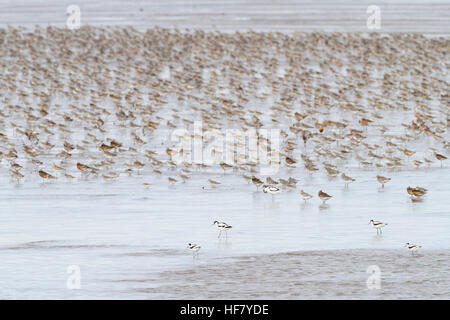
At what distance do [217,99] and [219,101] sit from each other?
0.91ft

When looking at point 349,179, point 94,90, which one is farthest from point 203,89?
point 349,179

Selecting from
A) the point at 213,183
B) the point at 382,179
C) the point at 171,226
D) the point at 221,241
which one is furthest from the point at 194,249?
the point at 382,179

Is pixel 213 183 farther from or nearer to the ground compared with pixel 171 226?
farther from the ground

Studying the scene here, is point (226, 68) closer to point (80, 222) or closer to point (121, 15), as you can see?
point (80, 222)

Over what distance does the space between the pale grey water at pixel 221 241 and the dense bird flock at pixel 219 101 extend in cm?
47

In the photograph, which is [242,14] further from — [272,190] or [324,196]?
[324,196]

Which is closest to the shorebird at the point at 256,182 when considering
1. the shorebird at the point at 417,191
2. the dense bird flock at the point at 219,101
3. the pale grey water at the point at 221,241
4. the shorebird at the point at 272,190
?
the dense bird flock at the point at 219,101

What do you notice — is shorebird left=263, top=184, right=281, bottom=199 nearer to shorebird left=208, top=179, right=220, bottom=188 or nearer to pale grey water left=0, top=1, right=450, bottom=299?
pale grey water left=0, top=1, right=450, bottom=299

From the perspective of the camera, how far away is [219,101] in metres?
23.1

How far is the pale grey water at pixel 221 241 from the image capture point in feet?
35.5

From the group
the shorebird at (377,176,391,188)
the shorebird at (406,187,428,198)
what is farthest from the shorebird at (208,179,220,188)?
the shorebird at (406,187,428,198)

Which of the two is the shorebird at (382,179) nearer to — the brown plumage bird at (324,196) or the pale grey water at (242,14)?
the brown plumage bird at (324,196)

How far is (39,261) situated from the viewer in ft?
38.8
